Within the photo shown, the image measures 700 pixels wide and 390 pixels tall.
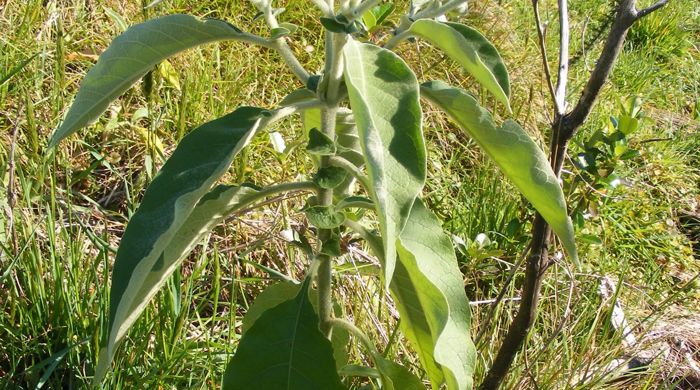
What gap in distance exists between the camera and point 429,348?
1.22 metres

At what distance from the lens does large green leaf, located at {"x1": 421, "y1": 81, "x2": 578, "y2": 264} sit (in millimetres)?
917

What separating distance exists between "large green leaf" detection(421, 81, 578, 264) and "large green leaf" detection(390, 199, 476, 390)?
13 cm

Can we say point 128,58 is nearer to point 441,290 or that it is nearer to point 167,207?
point 167,207

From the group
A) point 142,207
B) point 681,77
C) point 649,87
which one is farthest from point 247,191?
point 681,77

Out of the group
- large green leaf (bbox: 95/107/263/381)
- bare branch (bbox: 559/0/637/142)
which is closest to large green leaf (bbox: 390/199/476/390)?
large green leaf (bbox: 95/107/263/381)

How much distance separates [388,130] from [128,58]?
35 cm

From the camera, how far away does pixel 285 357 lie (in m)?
1.12

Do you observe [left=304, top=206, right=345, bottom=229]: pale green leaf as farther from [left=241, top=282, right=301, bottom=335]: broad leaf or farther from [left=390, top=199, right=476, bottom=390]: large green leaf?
[left=241, top=282, right=301, bottom=335]: broad leaf

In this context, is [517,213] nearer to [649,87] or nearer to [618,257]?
[618,257]

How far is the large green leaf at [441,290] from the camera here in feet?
3.10

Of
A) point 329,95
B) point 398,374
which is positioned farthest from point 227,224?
point 329,95

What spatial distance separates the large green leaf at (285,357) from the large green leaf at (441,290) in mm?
169

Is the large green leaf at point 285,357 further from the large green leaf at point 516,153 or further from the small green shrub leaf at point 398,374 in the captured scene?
the large green leaf at point 516,153

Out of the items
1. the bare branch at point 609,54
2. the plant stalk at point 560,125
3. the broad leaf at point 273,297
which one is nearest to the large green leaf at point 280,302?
the broad leaf at point 273,297
